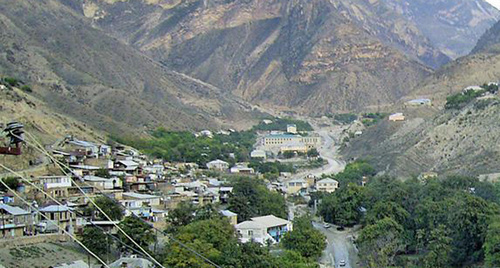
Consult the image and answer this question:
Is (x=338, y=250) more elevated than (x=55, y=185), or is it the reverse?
(x=55, y=185)

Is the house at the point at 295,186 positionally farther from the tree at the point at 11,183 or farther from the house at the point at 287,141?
the house at the point at 287,141

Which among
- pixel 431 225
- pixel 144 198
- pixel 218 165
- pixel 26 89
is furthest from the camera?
pixel 26 89

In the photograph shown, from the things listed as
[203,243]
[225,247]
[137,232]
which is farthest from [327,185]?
[137,232]

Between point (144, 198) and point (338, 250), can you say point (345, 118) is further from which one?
point (144, 198)

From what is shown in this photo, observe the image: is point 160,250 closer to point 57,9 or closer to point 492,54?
point 492,54

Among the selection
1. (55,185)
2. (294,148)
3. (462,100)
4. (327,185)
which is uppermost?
(462,100)

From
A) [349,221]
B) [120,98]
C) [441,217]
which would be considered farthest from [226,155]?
[441,217]
